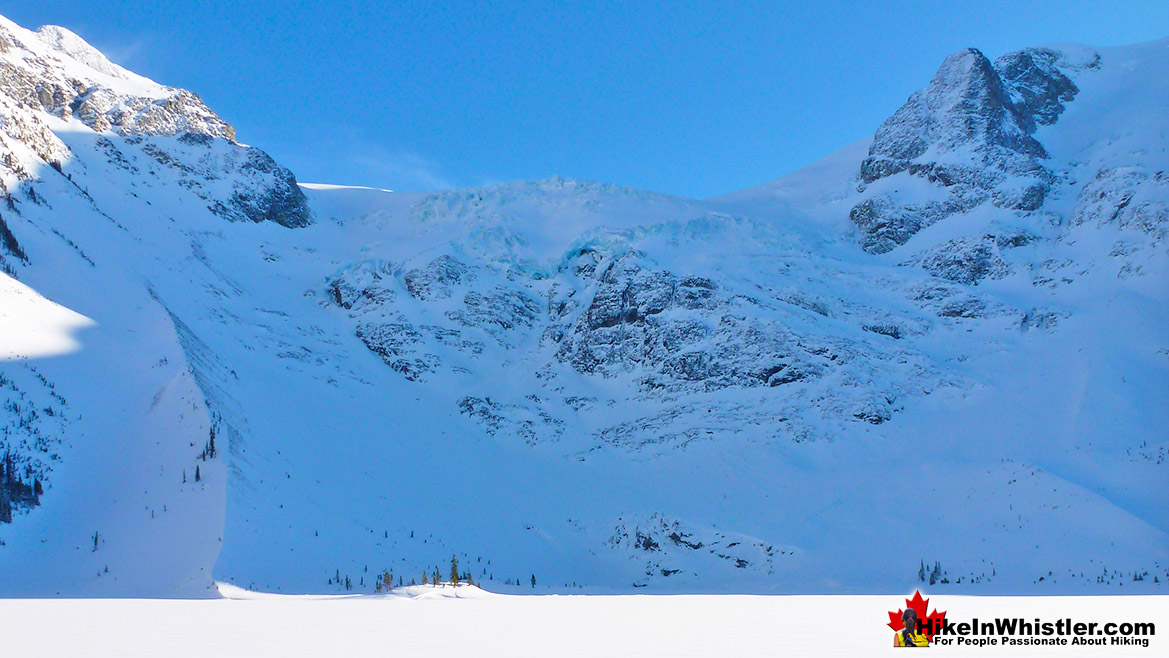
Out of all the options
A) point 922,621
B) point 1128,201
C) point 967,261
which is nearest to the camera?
point 922,621

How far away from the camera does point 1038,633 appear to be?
10.6 metres

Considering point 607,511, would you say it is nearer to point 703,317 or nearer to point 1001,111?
point 703,317

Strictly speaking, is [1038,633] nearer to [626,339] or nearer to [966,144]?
[626,339]

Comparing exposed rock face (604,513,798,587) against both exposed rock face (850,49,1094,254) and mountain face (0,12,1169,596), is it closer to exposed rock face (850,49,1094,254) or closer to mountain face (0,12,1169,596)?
mountain face (0,12,1169,596)

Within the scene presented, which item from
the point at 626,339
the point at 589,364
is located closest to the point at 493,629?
the point at 589,364

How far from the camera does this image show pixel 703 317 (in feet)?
175

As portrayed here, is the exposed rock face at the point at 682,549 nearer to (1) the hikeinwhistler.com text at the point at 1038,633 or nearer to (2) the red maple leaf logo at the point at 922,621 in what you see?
(1) the hikeinwhistler.com text at the point at 1038,633

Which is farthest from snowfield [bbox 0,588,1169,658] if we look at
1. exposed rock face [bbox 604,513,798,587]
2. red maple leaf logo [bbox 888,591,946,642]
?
exposed rock face [bbox 604,513,798,587]

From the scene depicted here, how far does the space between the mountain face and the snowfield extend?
1112 cm

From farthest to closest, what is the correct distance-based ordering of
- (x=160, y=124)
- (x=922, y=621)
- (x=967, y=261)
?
(x=160, y=124)
(x=967, y=261)
(x=922, y=621)

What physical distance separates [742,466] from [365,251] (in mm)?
44581

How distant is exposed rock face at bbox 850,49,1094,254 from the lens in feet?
230

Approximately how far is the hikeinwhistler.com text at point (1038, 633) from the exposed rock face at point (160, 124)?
73.1 metres

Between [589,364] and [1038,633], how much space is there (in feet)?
148
